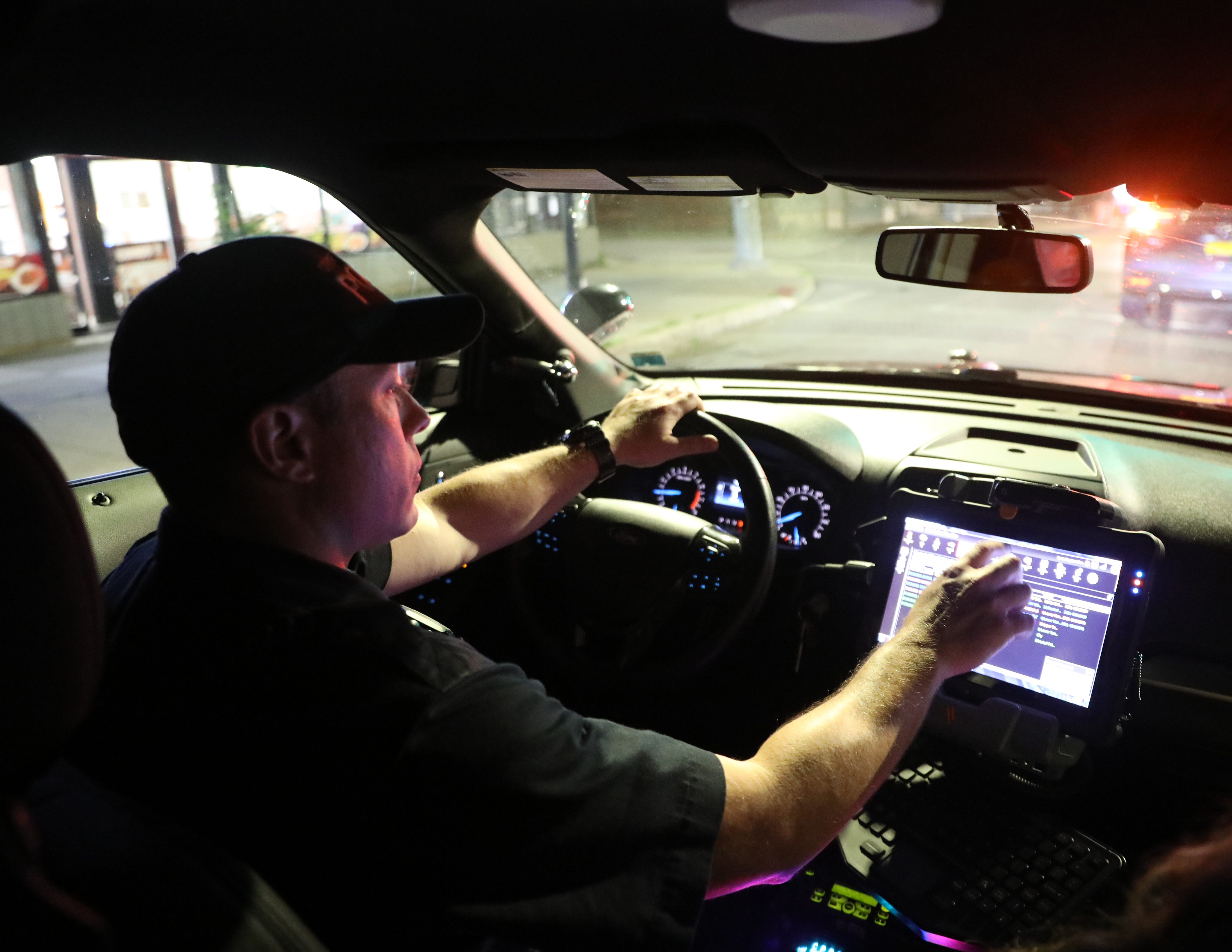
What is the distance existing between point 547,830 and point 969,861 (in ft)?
4.45

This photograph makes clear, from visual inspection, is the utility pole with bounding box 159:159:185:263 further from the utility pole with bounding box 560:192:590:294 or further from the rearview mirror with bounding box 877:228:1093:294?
the rearview mirror with bounding box 877:228:1093:294

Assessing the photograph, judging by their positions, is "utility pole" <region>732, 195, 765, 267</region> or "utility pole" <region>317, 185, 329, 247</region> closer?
"utility pole" <region>317, 185, 329, 247</region>

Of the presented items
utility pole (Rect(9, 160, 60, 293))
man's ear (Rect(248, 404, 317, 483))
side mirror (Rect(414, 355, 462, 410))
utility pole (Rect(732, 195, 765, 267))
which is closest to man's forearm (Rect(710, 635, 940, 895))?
man's ear (Rect(248, 404, 317, 483))

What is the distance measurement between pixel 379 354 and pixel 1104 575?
1679mm

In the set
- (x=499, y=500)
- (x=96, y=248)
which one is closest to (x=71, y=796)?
(x=499, y=500)

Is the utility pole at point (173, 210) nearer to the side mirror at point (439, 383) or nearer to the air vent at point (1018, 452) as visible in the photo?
the side mirror at point (439, 383)

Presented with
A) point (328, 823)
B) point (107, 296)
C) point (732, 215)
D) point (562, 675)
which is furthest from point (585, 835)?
point (732, 215)

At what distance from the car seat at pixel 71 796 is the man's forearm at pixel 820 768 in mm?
652

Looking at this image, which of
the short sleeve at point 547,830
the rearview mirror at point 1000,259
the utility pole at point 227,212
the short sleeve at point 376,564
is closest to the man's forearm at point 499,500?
the short sleeve at point 376,564

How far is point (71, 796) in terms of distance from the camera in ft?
4.17

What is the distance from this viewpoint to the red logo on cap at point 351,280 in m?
1.67

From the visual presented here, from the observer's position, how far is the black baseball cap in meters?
1.51

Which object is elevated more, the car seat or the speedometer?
the car seat

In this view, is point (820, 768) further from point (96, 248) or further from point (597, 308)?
point (96, 248)
